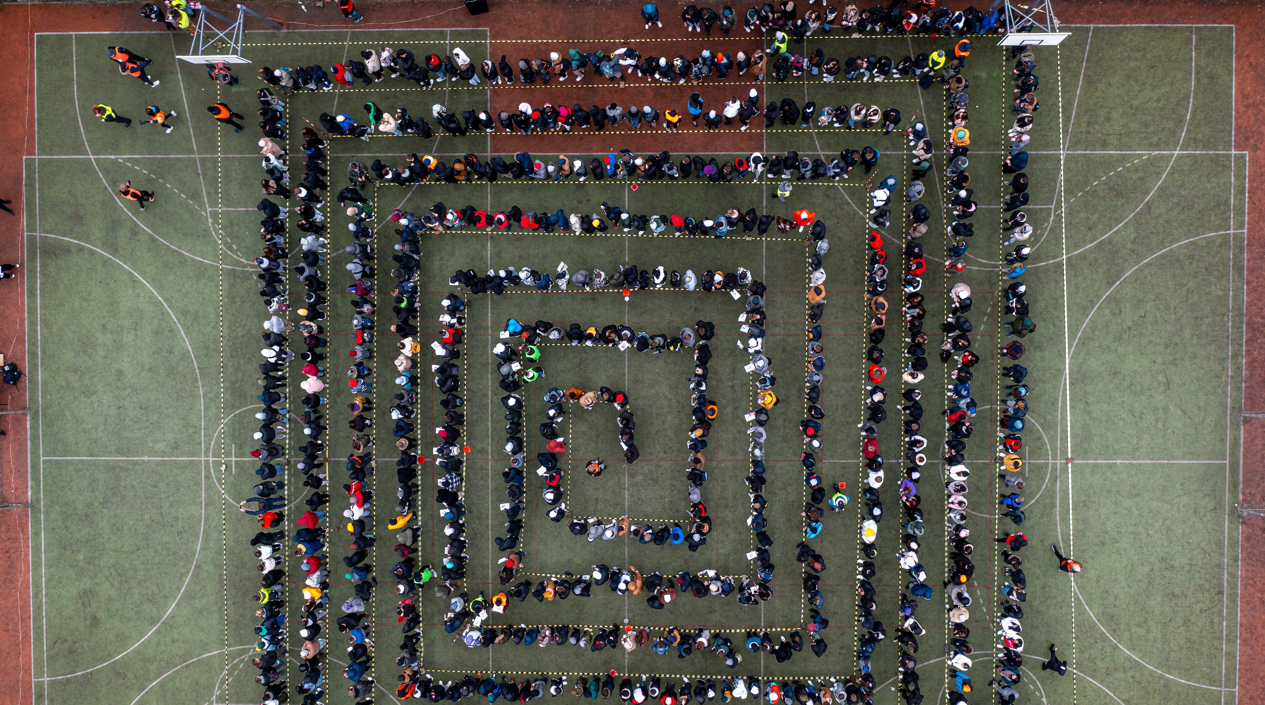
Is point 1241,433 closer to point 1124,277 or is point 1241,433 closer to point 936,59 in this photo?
point 1124,277

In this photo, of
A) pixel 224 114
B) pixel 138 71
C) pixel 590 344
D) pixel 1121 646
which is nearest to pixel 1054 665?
pixel 1121 646

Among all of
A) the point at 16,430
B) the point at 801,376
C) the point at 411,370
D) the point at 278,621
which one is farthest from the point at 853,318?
the point at 16,430

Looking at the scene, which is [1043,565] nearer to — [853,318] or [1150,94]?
[853,318]

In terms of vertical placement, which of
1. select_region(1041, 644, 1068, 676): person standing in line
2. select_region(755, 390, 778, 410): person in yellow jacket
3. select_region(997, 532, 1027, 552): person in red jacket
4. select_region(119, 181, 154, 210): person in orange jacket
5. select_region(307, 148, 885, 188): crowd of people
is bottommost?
select_region(1041, 644, 1068, 676): person standing in line

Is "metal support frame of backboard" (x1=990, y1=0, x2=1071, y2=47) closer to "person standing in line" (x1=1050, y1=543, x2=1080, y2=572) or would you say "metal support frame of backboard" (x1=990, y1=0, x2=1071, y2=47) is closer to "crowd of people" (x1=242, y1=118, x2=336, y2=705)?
"person standing in line" (x1=1050, y1=543, x2=1080, y2=572)

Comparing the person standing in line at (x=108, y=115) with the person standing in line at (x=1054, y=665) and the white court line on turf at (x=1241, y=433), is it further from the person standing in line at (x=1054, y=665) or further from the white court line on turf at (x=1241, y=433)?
the white court line on turf at (x=1241, y=433)

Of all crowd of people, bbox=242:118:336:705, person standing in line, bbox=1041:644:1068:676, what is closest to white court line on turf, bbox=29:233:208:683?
crowd of people, bbox=242:118:336:705
